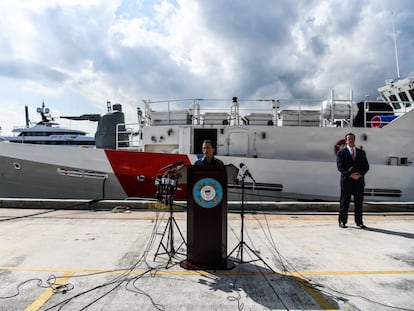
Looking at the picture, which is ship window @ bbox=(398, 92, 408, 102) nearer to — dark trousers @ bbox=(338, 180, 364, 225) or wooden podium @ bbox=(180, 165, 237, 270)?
dark trousers @ bbox=(338, 180, 364, 225)

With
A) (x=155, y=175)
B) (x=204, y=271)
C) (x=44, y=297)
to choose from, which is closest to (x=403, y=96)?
(x=155, y=175)

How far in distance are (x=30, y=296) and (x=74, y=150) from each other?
6403mm

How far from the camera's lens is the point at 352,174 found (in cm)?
517

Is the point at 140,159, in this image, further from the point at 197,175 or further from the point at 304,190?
the point at 197,175

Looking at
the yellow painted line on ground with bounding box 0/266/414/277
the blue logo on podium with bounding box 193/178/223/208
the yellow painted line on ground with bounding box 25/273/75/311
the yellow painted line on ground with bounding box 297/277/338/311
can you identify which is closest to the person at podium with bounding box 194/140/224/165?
the blue logo on podium with bounding box 193/178/223/208

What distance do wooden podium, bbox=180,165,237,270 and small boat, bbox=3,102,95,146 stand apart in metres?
35.9

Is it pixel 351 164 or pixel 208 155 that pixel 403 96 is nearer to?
pixel 351 164

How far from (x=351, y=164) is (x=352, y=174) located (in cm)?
17

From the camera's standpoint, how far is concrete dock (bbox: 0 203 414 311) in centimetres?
257

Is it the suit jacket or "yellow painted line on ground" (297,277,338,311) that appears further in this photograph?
the suit jacket

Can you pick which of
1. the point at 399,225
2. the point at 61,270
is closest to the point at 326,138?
the point at 399,225

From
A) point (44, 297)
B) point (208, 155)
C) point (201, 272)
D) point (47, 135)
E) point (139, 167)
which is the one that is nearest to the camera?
point (44, 297)

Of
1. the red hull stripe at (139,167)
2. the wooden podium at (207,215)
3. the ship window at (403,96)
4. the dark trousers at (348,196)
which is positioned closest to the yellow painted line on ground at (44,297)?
the wooden podium at (207,215)

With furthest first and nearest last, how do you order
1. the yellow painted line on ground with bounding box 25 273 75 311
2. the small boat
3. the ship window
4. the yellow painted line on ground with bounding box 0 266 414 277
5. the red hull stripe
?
the small boat < the ship window < the red hull stripe < the yellow painted line on ground with bounding box 0 266 414 277 < the yellow painted line on ground with bounding box 25 273 75 311
